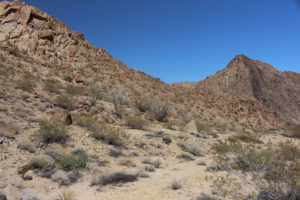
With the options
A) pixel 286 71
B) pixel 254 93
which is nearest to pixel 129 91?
pixel 254 93

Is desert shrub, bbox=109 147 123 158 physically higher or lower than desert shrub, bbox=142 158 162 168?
higher

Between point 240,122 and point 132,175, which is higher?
point 240,122

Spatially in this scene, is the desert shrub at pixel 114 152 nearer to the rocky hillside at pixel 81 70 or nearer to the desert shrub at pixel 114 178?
the desert shrub at pixel 114 178

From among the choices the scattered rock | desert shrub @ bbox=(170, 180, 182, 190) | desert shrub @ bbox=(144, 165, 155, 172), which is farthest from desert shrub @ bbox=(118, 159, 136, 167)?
the scattered rock

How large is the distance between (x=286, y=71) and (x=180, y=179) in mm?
63960

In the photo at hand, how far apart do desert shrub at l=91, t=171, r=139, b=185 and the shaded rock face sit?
42282mm

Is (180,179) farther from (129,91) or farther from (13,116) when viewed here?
(129,91)

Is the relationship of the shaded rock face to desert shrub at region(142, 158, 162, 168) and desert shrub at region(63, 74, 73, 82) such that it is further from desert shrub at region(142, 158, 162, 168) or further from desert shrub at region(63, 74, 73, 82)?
desert shrub at region(142, 158, 162, 168)

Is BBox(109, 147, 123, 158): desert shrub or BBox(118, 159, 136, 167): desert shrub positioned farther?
BBox(109, 147, 123, 158): desert shrub

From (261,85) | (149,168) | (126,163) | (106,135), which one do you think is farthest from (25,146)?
(261,85)

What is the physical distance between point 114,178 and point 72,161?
4.36 ft

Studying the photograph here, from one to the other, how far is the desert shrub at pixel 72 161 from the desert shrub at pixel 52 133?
3.34 feet

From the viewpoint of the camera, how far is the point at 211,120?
20.7 meters

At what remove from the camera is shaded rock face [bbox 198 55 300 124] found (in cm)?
4594
